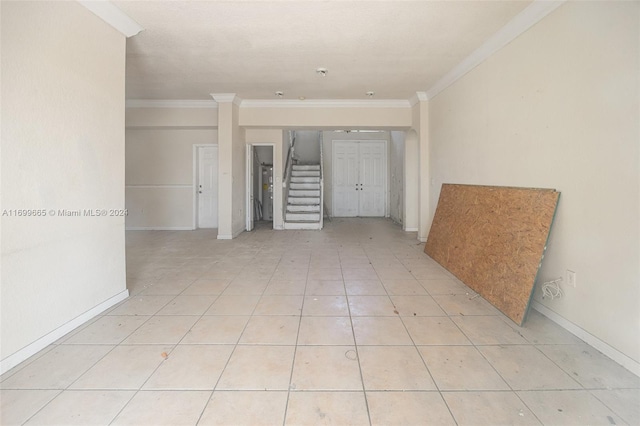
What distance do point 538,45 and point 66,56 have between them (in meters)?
3.81

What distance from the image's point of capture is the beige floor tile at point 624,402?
4.48 feet

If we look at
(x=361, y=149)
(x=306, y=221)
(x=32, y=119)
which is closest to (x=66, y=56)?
(x=32, y=119)

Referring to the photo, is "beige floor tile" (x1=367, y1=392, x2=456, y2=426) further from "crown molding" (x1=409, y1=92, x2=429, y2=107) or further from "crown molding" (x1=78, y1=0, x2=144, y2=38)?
"crown molding" (x1=409, y1=92, x2=429, y2=107)

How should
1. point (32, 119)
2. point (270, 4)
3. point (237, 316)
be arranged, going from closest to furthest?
point (32, 119)
point (237, 316)
point (270, 4)

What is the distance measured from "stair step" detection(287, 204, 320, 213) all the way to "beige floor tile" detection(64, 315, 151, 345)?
4.97 meters

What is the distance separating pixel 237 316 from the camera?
2.39 meters

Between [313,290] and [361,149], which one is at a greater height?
[361,149]

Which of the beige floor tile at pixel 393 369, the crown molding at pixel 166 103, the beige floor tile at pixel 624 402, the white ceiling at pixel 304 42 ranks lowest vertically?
the beige floor tile at pixel 624 402

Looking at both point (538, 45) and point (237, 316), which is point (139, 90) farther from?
point (538, 45)

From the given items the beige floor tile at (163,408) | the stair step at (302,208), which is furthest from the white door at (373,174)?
the beige floor tile at (163,408)

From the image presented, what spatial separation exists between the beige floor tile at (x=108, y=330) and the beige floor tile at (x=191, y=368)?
54 centimetres

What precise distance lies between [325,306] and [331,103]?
14.4ft

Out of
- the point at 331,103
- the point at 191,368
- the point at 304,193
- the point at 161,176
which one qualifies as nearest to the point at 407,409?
the point at 191,368

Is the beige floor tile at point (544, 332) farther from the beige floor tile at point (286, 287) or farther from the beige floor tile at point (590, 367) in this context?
the beige floor tile at point (286, 287)
